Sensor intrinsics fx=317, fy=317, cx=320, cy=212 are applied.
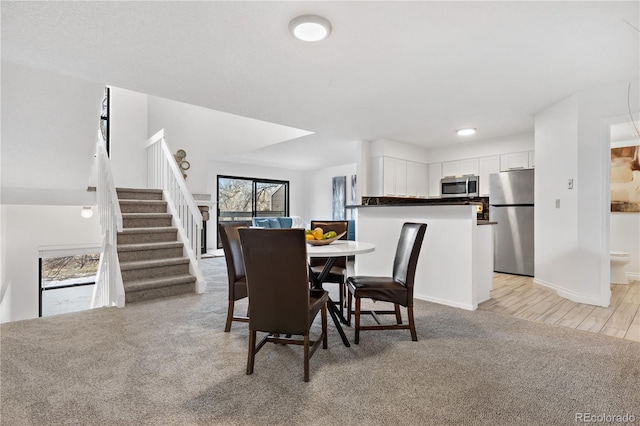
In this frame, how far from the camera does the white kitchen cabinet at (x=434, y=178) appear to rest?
629cm

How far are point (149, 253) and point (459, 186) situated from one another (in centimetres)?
520

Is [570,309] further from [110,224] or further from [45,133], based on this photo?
[45,133]

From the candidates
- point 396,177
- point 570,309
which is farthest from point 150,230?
point 570,309

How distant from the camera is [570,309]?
126 inches

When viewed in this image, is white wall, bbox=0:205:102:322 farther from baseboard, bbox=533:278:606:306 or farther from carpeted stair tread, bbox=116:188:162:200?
baseboard, bbox=533:278:606:306

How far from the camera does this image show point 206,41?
92.7 inches

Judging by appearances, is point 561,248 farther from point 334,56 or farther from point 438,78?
point 334,56

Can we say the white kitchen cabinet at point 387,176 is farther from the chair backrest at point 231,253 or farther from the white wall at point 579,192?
the chair backrest at point 231,253

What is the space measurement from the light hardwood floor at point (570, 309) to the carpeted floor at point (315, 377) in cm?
31

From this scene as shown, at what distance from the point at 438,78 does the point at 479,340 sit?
2325mm

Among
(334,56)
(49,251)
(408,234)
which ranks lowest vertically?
(49,251)

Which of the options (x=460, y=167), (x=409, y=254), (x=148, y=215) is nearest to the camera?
(x=409, y=254)

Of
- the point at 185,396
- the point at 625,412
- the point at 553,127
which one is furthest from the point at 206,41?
the point at 553,127

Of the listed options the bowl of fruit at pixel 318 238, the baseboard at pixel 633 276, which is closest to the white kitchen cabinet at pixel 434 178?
the baseboard at pixel 633 276
